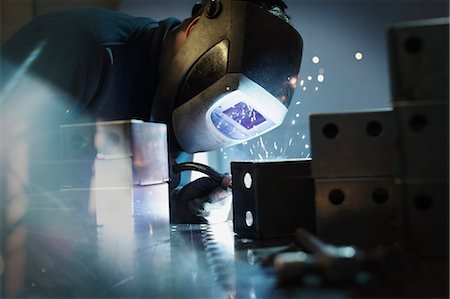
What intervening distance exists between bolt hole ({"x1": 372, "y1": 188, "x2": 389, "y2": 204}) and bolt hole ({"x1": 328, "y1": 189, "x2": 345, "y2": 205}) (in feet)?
0.14

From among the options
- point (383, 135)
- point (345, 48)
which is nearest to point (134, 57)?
point (345, 48)

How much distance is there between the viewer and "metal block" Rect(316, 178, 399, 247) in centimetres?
76

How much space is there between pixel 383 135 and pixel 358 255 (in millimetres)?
205

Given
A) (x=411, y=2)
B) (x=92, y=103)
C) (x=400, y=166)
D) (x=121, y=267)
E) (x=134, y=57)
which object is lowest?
(x=121, y=267)

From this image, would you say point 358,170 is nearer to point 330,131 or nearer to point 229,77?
point 330,131

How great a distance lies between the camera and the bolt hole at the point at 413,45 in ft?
2.16

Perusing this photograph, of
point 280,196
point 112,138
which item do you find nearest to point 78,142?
point 112,138

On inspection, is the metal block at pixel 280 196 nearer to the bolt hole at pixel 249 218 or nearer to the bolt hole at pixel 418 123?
the bolt hole at pixel 249 218

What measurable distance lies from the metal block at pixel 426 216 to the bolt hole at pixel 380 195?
101mm

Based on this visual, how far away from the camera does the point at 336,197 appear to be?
791 mm

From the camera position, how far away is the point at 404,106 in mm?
657

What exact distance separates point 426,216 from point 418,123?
0.11 metres

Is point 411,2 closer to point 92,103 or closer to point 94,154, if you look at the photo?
point 92,103

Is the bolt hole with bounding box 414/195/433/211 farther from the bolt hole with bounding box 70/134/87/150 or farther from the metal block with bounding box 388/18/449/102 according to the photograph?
the bolt hole with bounding box 70/134/87/150
